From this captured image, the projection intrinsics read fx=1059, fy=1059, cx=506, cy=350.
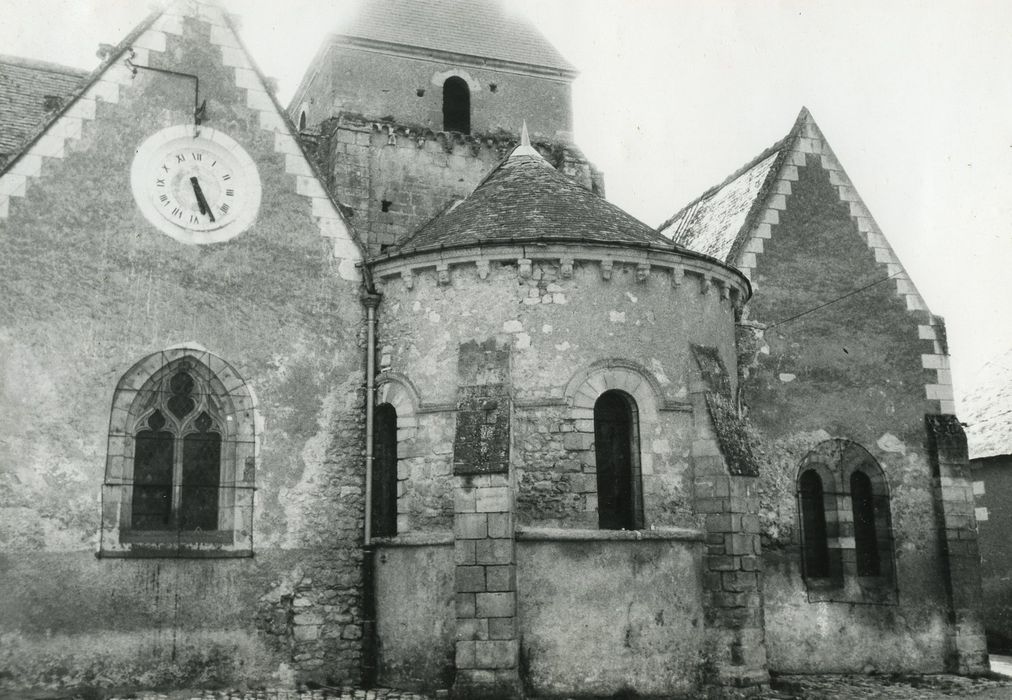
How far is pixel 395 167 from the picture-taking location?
20.3 meters

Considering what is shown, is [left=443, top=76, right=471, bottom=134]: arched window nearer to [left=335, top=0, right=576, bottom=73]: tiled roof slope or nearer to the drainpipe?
[left=335, top=0, right=576, bottom=73]: tiled roof slope

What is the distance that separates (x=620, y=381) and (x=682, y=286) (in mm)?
1819

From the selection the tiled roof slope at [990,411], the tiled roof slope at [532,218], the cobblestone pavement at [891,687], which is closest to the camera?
the tiled roof slope at [532,218]

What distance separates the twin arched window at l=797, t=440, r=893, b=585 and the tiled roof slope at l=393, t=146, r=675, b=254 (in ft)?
17.6

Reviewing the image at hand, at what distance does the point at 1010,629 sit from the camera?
22906mm

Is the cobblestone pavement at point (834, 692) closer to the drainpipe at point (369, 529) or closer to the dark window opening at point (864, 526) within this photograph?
the drainpipe at point (369, 529)

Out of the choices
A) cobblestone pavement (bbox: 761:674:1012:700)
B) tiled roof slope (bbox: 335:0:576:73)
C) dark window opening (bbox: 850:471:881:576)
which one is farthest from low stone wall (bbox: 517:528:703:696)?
tiled roof slope (bbox: 335:0:576:73)

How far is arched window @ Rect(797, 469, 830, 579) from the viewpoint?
17875 mm

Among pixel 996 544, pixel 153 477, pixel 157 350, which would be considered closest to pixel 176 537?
pixel 153 477

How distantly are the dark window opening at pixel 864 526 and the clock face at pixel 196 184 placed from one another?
36.7ft

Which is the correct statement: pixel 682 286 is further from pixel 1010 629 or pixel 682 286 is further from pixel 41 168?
pixel 1010 629

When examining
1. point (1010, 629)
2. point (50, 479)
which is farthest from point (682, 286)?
point (1010, 629)

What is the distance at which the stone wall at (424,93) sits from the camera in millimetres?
21031

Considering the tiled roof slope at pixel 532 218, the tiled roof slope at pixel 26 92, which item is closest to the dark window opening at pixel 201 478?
the tiled roof slope at pixel 532 218
